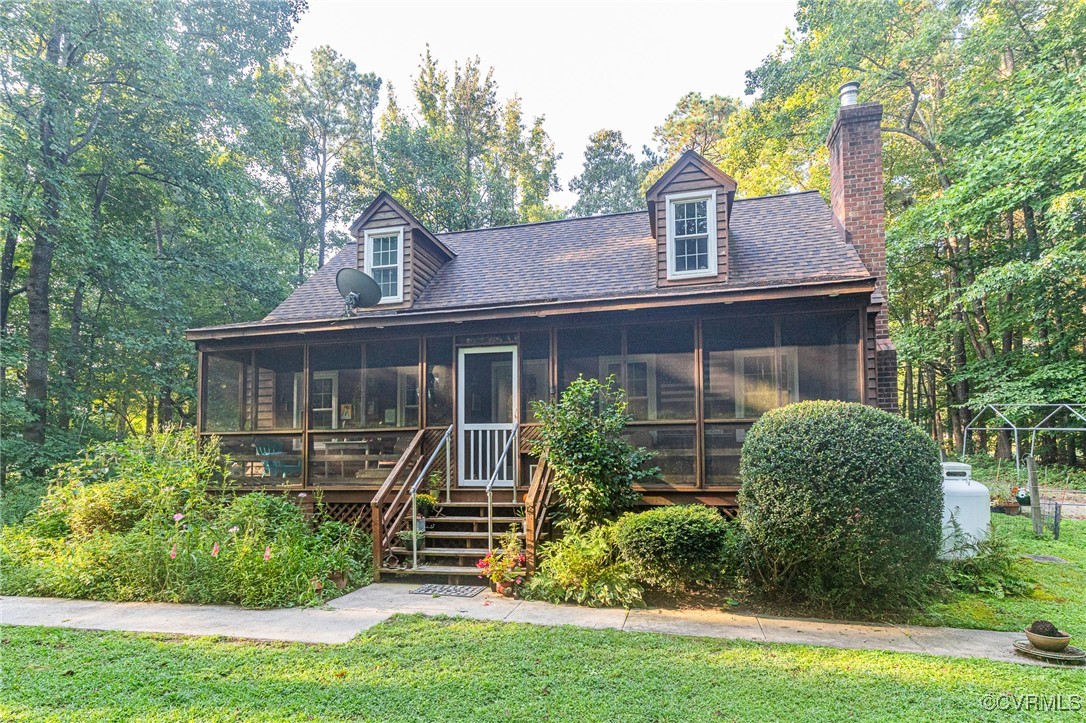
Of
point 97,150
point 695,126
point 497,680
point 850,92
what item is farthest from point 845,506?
point 695,126

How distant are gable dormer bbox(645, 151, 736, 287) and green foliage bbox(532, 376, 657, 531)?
3.11 metres

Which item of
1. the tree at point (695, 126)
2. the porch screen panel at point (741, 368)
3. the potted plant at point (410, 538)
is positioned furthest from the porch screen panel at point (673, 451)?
the tree at point (695, 126)

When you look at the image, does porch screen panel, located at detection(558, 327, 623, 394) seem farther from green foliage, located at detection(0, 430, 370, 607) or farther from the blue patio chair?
the blue patio chair

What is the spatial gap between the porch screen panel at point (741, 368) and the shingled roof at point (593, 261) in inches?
30.4

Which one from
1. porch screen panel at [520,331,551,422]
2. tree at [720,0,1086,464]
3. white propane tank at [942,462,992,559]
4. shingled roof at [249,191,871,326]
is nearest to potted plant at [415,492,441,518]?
porch screen panel at [520,331,551,422]

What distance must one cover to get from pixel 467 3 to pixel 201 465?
9.24 metres

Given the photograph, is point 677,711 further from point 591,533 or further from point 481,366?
point 481,366

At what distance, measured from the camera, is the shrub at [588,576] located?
214 inches

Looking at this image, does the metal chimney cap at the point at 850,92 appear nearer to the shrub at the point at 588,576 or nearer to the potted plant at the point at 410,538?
the shrub at the point at 588,576

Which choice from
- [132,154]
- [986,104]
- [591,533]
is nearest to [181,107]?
[132,154]

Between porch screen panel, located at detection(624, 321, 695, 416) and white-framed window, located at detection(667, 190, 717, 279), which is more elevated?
white-framed window, located at detection(667, 190, 717, 279)

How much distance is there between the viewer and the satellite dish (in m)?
9.22

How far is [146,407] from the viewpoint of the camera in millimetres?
20078

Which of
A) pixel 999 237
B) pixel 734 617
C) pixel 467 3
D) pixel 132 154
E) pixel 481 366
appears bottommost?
pixel 734 617
